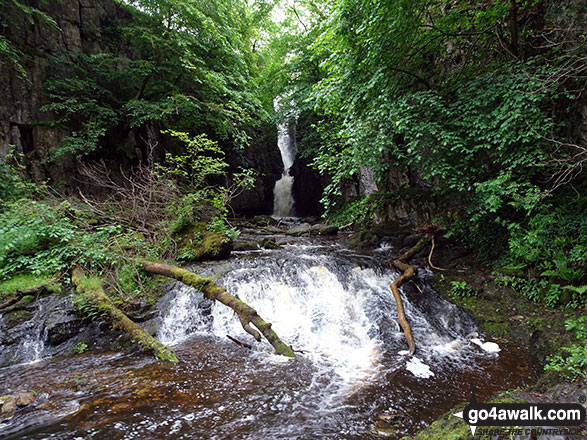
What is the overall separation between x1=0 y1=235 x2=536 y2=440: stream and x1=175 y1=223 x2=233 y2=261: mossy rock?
109cm

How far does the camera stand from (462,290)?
5.72 meters

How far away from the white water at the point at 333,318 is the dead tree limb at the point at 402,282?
194 millimetres

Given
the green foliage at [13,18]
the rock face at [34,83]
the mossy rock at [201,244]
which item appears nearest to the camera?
the mossy rock at [201,244]

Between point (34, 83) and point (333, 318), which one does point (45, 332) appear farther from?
point (34, 83)

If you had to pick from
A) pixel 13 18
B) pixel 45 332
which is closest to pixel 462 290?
pixel 45 332

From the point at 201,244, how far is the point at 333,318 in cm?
448

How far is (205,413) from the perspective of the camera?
287 cm

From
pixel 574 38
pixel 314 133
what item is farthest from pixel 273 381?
pixel 314 133

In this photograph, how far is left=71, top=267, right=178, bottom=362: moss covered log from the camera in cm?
404

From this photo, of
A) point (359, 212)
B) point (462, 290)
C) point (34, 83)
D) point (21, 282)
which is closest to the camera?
point (21, 282)

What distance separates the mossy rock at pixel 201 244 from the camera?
7.26m

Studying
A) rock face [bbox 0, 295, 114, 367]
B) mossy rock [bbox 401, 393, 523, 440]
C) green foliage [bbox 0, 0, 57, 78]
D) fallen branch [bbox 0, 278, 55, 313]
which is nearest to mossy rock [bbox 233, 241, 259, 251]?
rock face [bbox 0, 295, 114, 367]

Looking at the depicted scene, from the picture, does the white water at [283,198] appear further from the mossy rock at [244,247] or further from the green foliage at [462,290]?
the green foliage at [462,290]

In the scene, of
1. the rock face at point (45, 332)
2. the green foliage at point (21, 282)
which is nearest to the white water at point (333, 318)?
the rock face at point (45, 332)
